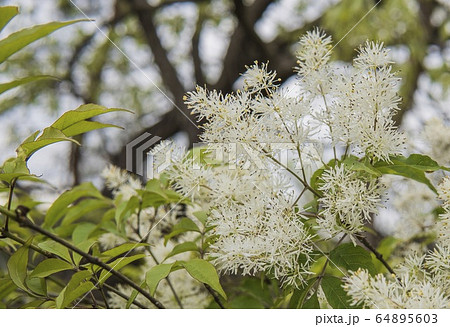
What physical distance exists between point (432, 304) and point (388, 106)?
0.91 feet

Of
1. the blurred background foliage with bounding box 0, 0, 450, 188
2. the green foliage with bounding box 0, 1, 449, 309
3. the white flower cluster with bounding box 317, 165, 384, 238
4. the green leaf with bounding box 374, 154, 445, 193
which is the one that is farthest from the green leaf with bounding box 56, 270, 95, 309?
the blurred background foliage with bounding box 0, 0, 450, 188

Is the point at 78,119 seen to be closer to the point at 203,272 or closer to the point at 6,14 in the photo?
the point at 6,14

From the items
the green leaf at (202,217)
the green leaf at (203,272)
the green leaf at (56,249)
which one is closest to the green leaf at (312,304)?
the green leaf at (203,272)

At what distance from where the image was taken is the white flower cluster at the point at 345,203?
0.67 metres

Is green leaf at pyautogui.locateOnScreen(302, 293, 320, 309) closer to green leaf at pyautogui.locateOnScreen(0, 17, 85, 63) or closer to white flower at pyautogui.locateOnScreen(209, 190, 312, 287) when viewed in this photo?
white flower at pyautogui.locateOnScreen(209, 190, 312, 287)

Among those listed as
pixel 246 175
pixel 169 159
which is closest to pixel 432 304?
pixel 246 175

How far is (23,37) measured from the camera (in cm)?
60

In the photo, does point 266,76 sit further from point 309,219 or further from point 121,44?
point 121,44

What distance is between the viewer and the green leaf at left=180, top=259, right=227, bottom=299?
643 mm

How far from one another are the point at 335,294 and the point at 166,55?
2.11 metres

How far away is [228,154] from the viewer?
30.0 inches

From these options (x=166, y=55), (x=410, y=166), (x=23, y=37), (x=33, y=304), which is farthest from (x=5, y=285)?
(x=166, y=55)

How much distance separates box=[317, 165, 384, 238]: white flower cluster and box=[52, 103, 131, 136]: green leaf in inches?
12.1

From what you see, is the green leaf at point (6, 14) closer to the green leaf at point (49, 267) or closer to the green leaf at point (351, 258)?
the green leaf at point (49, 267)
